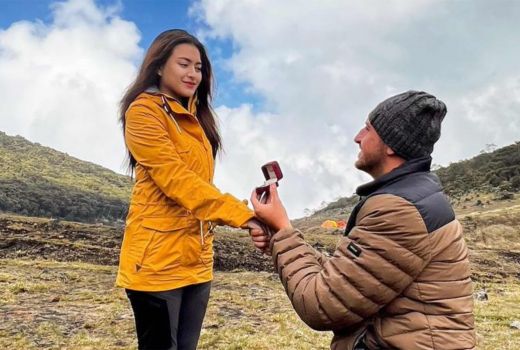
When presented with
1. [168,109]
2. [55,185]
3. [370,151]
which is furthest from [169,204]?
[55,185]

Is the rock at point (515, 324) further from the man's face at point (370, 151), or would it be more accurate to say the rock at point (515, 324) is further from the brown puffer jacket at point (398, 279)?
the man's face at point (370, 151)

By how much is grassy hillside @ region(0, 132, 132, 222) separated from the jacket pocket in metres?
20.4

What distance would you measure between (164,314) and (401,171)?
149cm

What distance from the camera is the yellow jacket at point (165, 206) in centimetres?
267

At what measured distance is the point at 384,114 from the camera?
7.38 ft

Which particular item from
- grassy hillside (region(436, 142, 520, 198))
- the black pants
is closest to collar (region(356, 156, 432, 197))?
the black pants

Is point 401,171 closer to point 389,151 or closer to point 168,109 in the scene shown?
point 389,151

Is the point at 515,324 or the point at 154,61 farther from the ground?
the point at 154,61

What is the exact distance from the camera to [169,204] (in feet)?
9.16

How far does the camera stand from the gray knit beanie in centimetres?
220

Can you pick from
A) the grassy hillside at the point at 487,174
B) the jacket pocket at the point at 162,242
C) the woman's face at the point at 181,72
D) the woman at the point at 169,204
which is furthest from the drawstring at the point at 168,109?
the grassy hillside at the point at 487,174

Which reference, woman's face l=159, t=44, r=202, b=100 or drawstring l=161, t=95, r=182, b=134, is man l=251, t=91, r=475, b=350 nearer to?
drawstring l=161, t=95, r=182, b=134

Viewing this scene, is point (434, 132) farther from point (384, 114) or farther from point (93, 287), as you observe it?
point (93, 287)

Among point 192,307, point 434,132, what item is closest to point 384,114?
point 434,132
